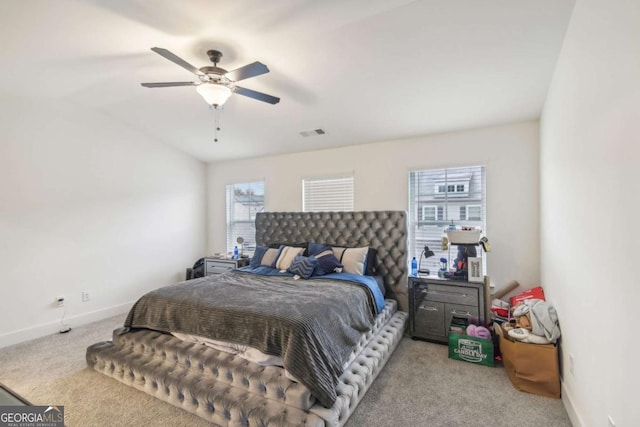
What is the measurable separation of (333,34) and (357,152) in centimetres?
216

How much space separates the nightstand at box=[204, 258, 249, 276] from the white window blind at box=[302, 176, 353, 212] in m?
1.35

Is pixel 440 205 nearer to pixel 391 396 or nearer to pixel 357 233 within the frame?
pixel 357 233

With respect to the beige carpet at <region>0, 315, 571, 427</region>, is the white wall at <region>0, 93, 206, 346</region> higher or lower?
higher

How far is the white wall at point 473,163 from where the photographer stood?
3.38 meters

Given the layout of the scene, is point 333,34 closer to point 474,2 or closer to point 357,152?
point 474,2

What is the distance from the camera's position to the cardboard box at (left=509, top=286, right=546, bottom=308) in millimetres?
3066

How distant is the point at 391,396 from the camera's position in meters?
2.37

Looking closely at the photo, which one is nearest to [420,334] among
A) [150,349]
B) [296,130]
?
[150,349]

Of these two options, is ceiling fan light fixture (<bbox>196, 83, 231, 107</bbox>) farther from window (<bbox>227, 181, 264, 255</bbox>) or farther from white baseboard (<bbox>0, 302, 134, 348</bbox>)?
white baseboard (<bbox>0, 302, 134, 348</bbox>)

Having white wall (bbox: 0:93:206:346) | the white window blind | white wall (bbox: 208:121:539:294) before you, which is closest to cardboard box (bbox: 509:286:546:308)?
white wall (bbox: 208:121:539:294)

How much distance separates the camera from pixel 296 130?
4.14 meters

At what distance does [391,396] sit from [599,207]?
76.9 inches

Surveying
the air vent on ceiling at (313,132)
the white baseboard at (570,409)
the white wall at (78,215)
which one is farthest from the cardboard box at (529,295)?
the white wall at (78,215)

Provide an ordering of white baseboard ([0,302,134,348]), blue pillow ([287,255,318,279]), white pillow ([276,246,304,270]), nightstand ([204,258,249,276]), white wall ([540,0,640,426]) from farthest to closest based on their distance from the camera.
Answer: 1. nightstand ([204,258,249,276])
2. white pillow ([276,246,304,270])
3. blue pillow ([287,255,318,279])
4. white baseboard ([0,302,134,348])
5. white wall ([540,0,640,426])
